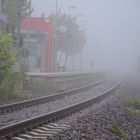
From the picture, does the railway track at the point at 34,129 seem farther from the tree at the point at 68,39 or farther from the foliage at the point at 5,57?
the tree at the point at 68,39

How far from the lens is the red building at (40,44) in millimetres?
64438

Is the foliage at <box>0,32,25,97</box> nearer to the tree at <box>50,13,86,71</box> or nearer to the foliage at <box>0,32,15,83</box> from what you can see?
the foliage at <box>0,32,15,83</box>

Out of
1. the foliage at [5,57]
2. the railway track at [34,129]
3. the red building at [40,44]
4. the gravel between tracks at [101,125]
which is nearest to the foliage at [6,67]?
the foliage at [5,57]

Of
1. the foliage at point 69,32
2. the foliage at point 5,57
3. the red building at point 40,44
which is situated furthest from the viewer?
the foliage at point 69,32

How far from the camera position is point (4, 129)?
40.9ft

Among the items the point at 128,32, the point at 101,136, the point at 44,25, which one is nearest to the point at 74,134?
the point at 101,136

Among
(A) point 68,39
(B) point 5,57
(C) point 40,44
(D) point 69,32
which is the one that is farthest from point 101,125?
(A) point 68,39

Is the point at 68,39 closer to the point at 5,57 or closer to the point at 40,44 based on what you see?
the point at 40,44

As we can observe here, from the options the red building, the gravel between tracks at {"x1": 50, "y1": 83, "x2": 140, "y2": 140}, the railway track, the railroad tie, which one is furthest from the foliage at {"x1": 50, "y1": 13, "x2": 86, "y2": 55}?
the railroad tie

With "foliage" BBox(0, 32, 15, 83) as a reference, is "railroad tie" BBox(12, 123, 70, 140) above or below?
below

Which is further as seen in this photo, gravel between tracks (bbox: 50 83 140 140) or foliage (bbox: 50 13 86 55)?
foliage (bbox: 50 13 86 55)

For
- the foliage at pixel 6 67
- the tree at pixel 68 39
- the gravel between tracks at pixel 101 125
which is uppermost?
the tree at pixel 68 39

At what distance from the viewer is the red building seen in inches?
2537

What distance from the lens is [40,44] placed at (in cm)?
6575
